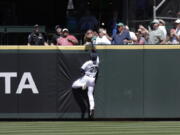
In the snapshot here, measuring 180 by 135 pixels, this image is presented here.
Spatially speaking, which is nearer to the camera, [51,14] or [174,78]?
[174,78]

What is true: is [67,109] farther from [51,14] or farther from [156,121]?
[51,14]

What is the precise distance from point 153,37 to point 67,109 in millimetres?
3068

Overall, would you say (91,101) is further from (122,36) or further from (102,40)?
(122,36)

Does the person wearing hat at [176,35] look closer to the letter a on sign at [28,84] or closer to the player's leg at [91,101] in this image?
the player's leg at [91,101]

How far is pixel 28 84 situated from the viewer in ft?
54.1

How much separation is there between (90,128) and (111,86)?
6.99 ft

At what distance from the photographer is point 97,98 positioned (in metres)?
16.5

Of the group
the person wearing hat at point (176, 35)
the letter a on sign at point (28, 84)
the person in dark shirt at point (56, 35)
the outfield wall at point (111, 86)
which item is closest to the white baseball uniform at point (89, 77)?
the outfield wall at point (111, 86)

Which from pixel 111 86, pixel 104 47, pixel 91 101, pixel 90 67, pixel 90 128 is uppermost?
pixel 104 47

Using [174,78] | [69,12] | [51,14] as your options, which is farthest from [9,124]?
[51,14]

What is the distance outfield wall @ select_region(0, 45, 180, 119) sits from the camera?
54.0 ft

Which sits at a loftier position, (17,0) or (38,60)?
(17,0)

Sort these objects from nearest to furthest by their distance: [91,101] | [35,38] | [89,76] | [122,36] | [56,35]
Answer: [91,101] → [89,76] → [122,36] → [35,38] → [56,35]

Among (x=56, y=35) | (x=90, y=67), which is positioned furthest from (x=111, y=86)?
(x=56, y=35)
